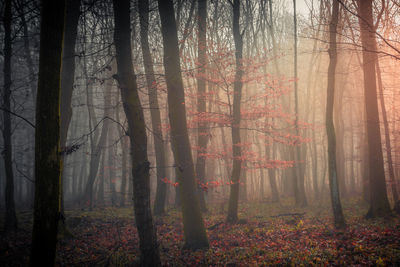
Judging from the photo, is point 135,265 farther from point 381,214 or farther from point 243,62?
point 381,214

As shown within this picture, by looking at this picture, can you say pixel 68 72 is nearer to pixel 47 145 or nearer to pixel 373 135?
pixel 47 145

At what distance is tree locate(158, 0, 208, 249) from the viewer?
274 inches

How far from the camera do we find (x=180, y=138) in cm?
700

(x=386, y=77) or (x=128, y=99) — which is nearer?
(x=128, y=99)

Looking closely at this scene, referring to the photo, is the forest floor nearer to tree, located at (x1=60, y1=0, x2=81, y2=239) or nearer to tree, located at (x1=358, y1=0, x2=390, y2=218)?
tree, located at (x1=358, y1=0, x2=390, y2=218)

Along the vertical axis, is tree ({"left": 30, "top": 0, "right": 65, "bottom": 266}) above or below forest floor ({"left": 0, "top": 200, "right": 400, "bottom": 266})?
above

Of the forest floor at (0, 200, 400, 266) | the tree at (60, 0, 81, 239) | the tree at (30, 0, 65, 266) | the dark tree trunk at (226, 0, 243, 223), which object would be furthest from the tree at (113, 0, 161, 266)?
the dark tree trunk at (226, 0, 243, 223)

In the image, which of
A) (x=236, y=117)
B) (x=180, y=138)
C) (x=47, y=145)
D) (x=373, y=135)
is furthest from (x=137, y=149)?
(x=373, y=135)

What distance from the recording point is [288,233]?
28.9 feet

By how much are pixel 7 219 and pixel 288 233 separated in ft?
34.0

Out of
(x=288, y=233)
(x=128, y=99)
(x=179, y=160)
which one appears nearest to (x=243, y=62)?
(x=179, y=160)

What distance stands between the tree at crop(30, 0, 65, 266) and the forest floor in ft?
6.59

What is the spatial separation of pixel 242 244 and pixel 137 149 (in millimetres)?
5027

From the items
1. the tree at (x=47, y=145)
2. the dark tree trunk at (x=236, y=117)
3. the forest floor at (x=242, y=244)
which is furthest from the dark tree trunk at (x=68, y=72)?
the dark tree trunk at (x=236, y=117)
